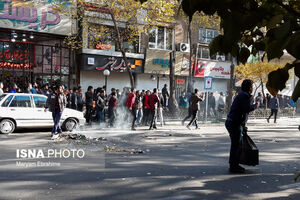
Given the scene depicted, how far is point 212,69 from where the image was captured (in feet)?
90.1

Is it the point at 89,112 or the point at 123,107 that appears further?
the point at 123,107

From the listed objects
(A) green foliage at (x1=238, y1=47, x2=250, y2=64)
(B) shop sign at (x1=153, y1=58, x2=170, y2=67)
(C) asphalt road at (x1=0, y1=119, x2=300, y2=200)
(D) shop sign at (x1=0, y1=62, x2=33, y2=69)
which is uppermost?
(B) shop sign at (x1=153, y1=58, x2=170, y2=67)

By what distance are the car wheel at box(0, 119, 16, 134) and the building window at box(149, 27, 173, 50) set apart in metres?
15.3

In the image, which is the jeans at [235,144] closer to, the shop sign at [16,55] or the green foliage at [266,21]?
the green foliage at [266,21]

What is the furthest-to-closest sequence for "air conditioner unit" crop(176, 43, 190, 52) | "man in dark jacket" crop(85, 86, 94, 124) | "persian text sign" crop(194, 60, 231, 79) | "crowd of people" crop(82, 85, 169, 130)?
"persian text sign" crop(194, 60, 231, 79) → "air conditioner unit" crop(176, 43, 190, 52) → "man in dark jacket" crop(85, 86, 94, 124) → "crowd of people" crop(82, 85, 169, 130)

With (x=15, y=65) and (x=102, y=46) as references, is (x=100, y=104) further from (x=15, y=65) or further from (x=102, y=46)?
(x=15, y=65)

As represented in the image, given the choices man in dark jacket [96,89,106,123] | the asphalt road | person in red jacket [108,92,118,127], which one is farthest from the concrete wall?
the asphalt road

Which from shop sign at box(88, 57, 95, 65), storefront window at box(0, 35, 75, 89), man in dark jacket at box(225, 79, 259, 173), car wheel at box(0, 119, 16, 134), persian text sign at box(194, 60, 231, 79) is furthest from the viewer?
persian text sign at box(194, 60, 231, 79)

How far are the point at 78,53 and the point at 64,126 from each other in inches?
413

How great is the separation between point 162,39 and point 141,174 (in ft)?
68.0

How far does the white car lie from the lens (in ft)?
36.0

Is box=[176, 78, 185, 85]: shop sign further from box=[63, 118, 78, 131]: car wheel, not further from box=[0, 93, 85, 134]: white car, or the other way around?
box=[0, 93, 85, 134]: white car

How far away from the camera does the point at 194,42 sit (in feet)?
87.8

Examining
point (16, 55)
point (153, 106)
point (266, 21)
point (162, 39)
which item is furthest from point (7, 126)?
point (162, 39)
